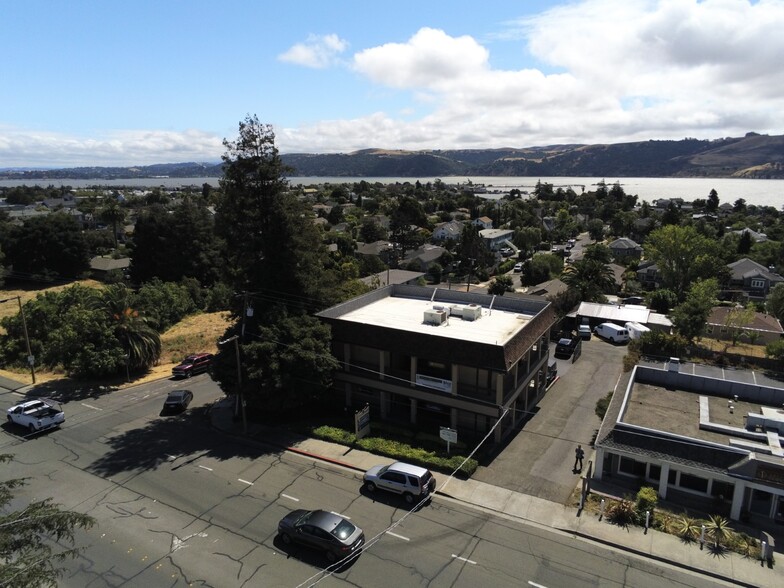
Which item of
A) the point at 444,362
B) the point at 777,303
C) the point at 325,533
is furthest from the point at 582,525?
the point at 777,303

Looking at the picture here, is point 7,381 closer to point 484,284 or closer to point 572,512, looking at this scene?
point 572,512

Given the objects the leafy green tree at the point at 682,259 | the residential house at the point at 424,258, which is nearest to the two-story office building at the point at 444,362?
the leafy green tree at the point at 682,259

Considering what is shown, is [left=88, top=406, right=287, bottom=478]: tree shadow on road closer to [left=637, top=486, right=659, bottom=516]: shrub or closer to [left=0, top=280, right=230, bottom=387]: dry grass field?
[left=0, top=280, right=230, bottom=387]: dry grass field

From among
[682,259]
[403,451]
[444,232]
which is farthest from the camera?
[444,232]

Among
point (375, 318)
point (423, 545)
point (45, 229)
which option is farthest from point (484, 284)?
point (45, 229)

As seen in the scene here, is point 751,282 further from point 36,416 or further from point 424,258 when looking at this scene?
point 36,416

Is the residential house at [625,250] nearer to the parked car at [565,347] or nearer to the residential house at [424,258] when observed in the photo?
the residential house at [424,258]
